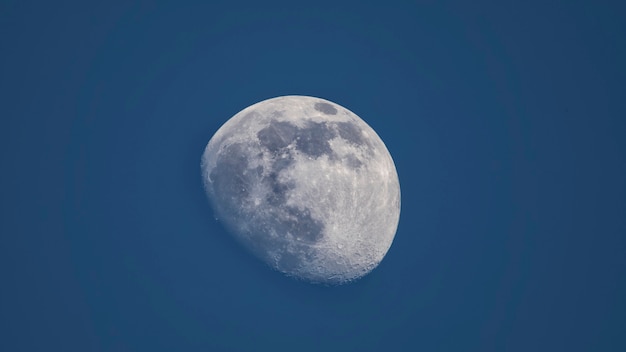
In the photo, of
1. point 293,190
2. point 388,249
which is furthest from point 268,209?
point 388,249

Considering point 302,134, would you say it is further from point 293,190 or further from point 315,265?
point 315,265

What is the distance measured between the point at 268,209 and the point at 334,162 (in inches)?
71.7

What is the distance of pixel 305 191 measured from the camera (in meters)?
10.1

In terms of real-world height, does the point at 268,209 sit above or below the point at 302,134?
below

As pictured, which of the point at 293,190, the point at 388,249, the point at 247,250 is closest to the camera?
the point at 293,190

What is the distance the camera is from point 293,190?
10.1 metres

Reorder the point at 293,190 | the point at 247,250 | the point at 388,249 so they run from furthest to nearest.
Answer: the point at 388,249 < the point at 247,250 < the point at 293,190

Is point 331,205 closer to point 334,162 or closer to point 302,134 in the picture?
point 334,162

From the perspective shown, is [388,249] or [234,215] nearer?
[234,215]

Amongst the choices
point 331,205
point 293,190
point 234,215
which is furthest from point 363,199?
point 234,215

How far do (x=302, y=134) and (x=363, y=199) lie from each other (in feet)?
6.71

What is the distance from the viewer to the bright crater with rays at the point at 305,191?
33.2ft

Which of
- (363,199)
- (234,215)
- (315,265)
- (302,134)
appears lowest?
(315,265)

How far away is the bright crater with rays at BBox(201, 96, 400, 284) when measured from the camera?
1011 cm
